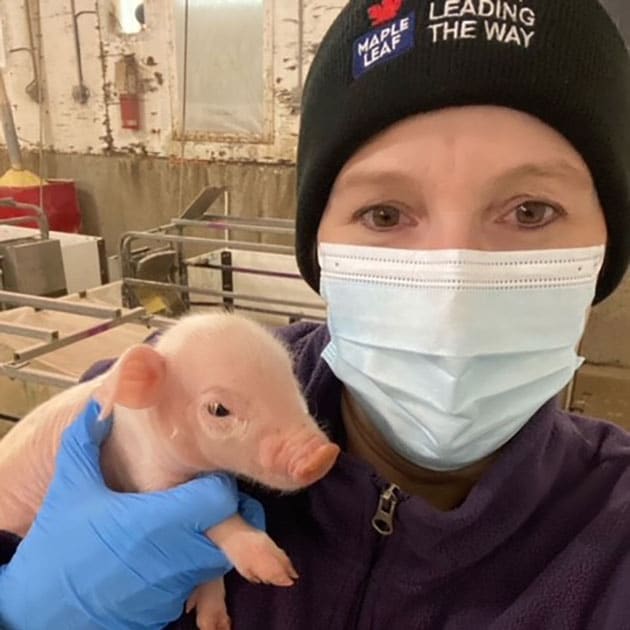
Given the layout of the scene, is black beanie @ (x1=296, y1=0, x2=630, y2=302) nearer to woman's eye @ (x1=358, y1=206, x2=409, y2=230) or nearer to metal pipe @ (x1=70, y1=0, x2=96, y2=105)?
woman's eye @ (x1=358, y1=206, x2=409, y2=230)

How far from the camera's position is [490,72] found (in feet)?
2.12

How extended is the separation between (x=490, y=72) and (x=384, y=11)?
13cm

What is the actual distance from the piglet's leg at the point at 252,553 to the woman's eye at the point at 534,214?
40 cm

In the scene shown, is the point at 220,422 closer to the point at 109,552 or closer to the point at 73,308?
the point at 109,552

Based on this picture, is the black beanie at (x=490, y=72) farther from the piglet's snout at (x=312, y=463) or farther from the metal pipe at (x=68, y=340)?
the metal pipe at (x=68, y=340)

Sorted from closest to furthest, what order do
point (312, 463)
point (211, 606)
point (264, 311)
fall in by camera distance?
point (312, 463)
point (211, 606)
point (264, 311)

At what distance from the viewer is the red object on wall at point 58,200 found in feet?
11.8

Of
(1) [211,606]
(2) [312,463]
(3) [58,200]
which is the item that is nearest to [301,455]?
(2) [312,463]

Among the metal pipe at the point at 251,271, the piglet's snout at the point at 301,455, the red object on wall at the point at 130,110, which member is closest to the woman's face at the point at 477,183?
the piglet's snout at the point at 301,455

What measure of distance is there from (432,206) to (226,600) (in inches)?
18.9

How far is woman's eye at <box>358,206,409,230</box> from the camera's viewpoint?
712 millimetres

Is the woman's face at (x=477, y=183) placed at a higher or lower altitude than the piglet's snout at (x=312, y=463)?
higher

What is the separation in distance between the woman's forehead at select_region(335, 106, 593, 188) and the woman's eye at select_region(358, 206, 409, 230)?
0.04 metres

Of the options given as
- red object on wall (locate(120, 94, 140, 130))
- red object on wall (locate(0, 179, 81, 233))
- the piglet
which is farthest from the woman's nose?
red object on wall (locate(120, 94, 140, 130))
